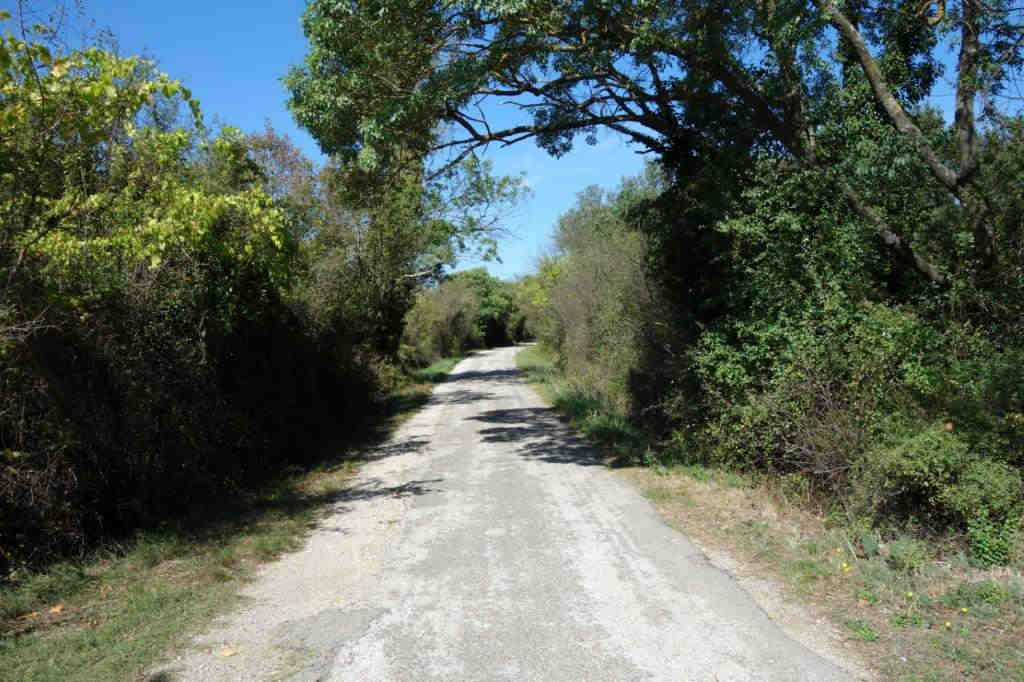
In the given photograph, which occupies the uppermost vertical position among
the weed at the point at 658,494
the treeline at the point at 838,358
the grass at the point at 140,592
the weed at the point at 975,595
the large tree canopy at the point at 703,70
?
the large tree canopy at the point at 703,70

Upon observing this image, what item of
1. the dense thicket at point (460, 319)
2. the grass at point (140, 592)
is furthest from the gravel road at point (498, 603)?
the dense thicket at point (460, 319)

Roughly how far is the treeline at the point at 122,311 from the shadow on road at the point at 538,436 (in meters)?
4.20

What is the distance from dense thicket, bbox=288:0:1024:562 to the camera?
6504 millimetres

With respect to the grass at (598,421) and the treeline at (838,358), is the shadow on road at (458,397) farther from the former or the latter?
the treeline at (838,358)

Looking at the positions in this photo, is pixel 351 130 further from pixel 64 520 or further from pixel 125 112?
pixel 64 520

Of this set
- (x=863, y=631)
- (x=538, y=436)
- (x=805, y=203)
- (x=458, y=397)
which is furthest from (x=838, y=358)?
(x=458, y=397)

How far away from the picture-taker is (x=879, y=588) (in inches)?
200

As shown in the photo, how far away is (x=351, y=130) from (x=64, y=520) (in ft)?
23.1

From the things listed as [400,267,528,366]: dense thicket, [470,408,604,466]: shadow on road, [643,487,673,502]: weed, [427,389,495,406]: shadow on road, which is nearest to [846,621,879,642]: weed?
[643,487,673,502]: weed

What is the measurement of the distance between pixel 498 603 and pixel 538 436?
8378mm

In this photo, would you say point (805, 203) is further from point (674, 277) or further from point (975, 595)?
point (975, 595)

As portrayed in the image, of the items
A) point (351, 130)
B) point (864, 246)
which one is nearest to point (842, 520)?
point (864, 246)

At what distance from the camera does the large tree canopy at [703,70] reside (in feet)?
26.9

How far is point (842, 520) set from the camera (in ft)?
21.6
